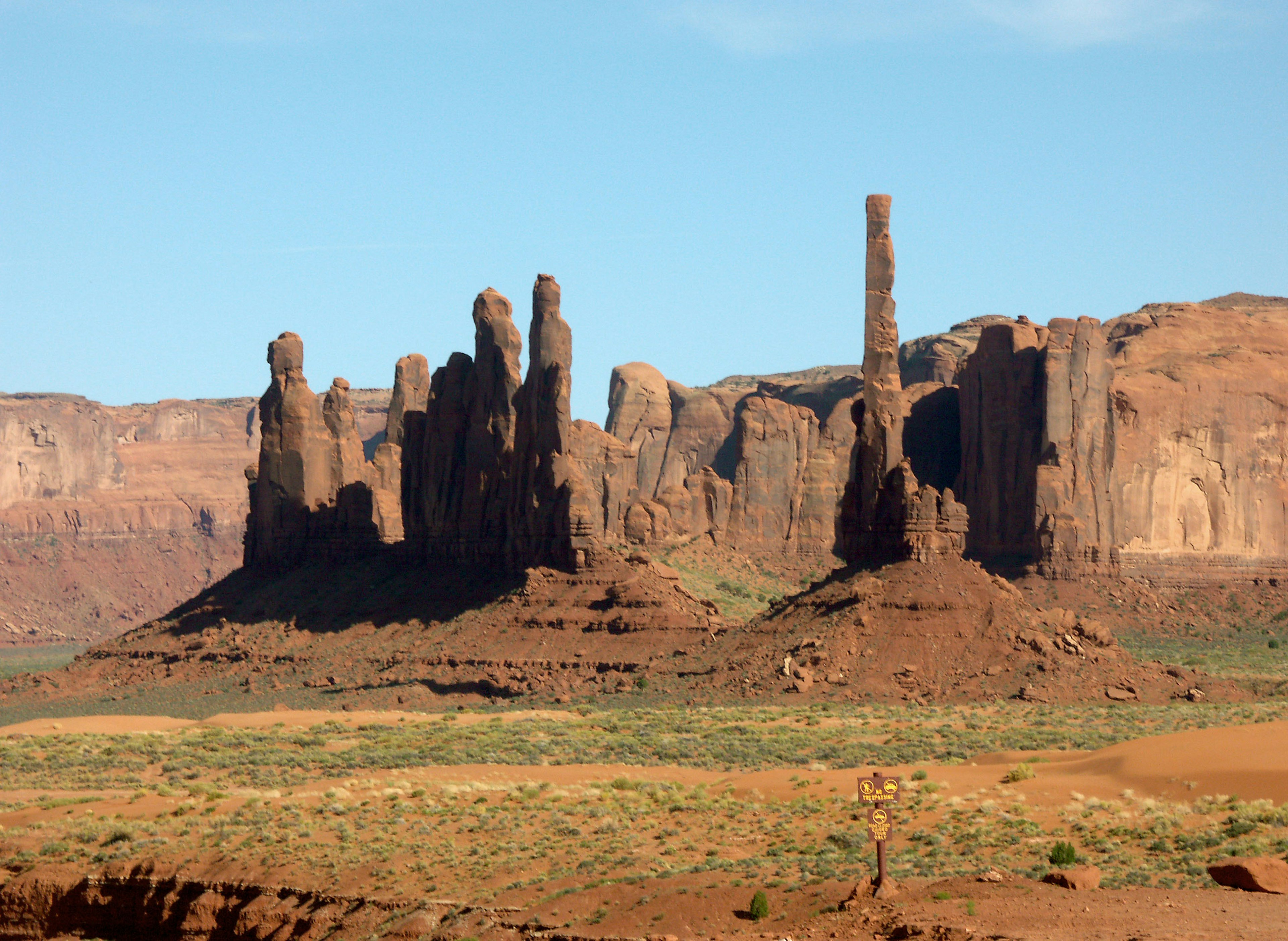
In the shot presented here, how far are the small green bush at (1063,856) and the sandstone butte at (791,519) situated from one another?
29790 mm

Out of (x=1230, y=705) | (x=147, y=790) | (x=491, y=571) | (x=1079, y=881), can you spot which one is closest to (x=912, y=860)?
(x=1079, y=881)

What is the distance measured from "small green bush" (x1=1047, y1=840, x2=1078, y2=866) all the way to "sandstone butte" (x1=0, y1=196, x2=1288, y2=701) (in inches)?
1173

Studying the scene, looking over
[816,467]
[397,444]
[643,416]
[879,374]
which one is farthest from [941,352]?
[879,374]

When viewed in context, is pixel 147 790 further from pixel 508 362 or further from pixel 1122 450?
pixel 1122 450

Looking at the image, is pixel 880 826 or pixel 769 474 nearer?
pixel 880 826

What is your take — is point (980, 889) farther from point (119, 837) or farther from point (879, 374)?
point (879, 374)

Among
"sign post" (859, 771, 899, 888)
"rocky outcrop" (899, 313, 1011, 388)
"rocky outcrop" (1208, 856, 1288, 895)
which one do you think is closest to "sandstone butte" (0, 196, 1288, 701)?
"rocky outcrop" (899, 313, 1011, 388)

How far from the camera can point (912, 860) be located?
95.1 feet

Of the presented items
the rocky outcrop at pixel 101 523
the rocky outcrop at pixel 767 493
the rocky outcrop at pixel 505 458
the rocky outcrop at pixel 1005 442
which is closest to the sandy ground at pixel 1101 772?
the rocky outcrop at pixel 505 458

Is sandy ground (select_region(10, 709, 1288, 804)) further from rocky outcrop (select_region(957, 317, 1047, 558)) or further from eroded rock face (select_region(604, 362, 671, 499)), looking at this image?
eroded rock face (select_region(604, 362, 671, 499))

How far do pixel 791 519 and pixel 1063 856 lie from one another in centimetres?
7990

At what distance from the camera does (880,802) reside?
2600cm

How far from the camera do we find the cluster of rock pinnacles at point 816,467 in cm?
7544

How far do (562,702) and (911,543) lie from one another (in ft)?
43.5
